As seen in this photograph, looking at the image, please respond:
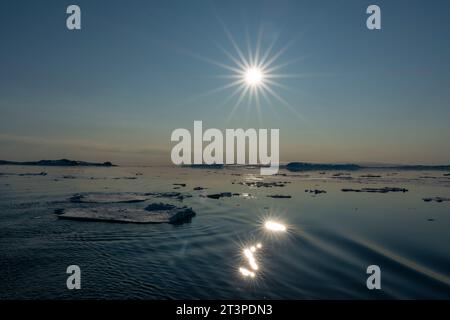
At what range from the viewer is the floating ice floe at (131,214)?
19406mm

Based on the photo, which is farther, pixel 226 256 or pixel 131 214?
pixel 131 214

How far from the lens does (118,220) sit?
62.7 ft

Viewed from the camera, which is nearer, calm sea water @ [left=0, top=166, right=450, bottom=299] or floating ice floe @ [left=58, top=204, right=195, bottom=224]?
calm sea water @ [left=0, top=166, right=450, bottom=299]

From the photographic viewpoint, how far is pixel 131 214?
21.1 meters

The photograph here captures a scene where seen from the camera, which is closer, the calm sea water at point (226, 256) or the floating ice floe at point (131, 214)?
the calm sea water at point (226, 256)

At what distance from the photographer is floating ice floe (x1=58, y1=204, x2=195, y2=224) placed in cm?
1941

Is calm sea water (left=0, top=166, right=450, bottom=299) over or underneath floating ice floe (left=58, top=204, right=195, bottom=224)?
underneath

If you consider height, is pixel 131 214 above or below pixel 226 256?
above

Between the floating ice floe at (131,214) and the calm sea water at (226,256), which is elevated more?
the floating ice floe at (131,214)
